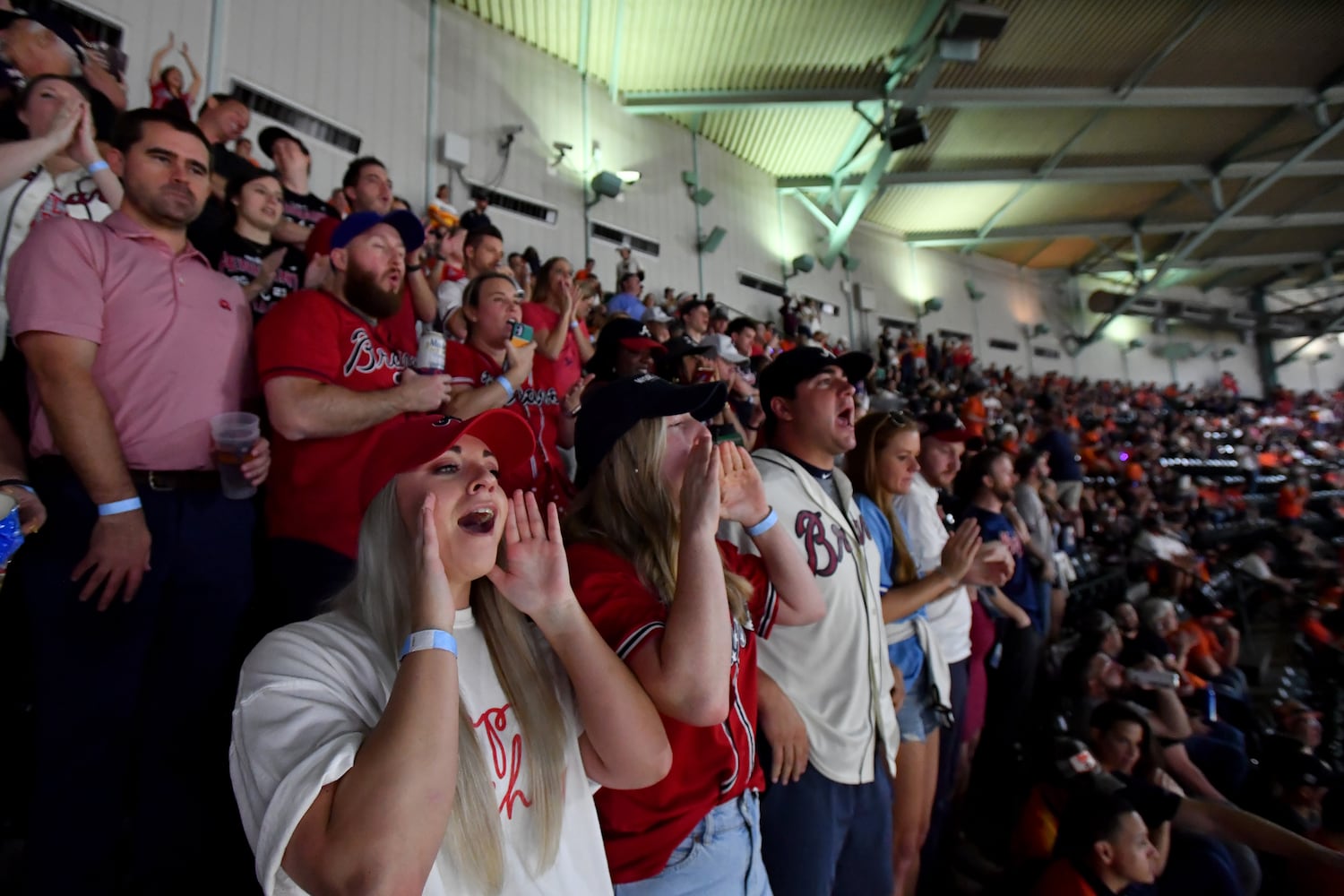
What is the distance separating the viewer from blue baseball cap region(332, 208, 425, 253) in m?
2.16

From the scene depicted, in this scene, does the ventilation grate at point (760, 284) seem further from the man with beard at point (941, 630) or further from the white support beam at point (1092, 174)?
the man with beard at point (941, 630)

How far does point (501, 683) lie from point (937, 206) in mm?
17216

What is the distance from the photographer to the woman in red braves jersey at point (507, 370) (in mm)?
2338

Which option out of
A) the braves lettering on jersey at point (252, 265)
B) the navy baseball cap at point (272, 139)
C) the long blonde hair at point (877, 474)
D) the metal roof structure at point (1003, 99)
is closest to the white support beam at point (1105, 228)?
the metal roof structure at point (1003, 99)

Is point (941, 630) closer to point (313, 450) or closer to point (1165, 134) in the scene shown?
point (313, 450)

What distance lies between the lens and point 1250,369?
25516 mm

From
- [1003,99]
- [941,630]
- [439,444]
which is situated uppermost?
[1003,99]

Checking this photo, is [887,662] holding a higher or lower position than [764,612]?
lower

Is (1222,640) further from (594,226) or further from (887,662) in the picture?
(594,226)

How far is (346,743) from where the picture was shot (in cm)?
77

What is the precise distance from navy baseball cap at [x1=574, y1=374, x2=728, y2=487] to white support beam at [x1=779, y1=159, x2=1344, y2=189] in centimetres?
1334

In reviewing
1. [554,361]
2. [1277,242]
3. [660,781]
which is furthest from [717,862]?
[1277,242]

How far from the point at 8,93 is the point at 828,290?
14120 millimetres

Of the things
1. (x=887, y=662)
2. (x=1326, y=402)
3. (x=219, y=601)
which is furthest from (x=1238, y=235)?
(x=219, y=601)
